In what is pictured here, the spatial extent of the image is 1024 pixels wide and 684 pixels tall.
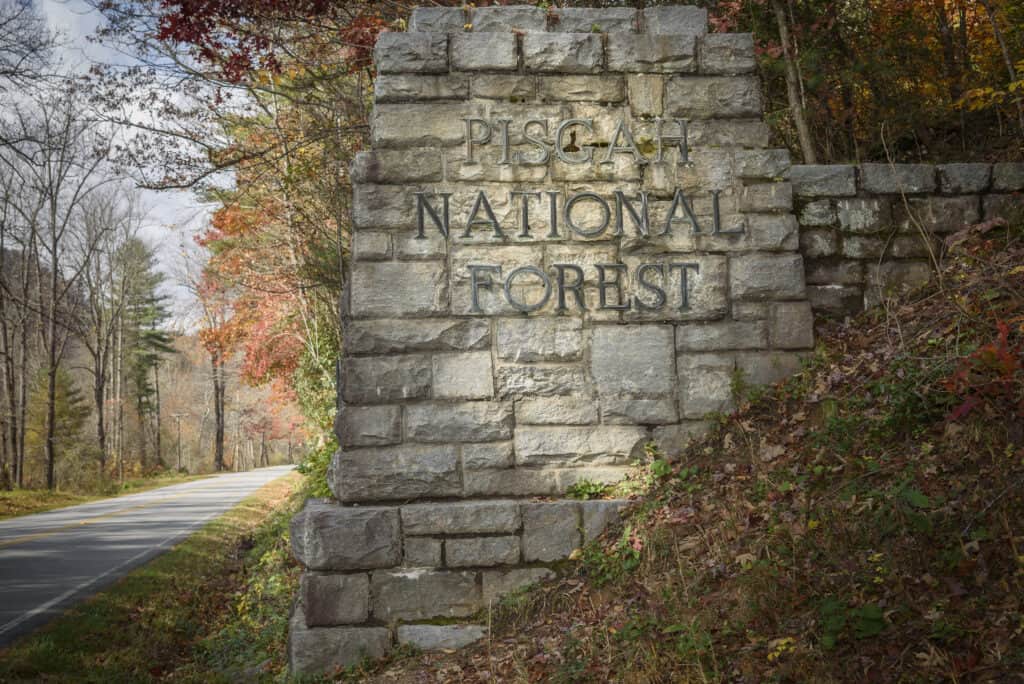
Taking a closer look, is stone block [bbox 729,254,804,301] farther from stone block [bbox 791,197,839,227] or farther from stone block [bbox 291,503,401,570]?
stone block [bbox 291,503,401,570]

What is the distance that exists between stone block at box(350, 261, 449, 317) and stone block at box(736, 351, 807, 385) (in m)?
2.06

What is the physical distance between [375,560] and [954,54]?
A: 25.5 ft

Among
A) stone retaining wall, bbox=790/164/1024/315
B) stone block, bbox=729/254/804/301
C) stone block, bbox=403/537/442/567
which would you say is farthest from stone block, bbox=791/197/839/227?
stone block, bbox=403/537/442/567

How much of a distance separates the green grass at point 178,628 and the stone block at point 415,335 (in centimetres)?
220

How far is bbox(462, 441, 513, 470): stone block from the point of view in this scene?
5062 millimetres

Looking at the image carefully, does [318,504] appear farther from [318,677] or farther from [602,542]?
[602,542]

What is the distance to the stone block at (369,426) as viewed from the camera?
5004 mm

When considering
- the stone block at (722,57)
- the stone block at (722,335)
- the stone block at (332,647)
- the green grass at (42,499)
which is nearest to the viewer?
the stone block at (332,647)

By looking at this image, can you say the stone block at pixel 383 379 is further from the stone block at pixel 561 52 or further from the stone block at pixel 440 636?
the stone block at pixel 561 52

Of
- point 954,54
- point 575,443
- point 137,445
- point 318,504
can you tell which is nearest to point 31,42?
point 318,504

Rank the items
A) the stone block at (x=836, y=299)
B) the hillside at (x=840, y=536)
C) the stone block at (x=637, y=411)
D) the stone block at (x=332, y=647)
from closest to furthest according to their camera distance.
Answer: the hillside at (x=840, y=536)
the stone block at (x=332, y=647)
the stone block at (x=637, y=411)
the stone block at (x=836, y=299)

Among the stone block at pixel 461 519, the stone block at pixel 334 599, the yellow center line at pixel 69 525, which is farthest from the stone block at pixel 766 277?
the yellow center line at pixel 69 525

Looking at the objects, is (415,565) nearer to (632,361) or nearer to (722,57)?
(632,361)

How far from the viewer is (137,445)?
39.3 meters
